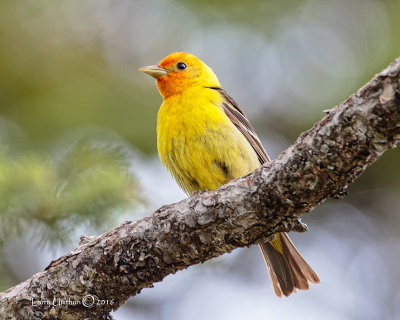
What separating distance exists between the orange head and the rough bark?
2128 mm

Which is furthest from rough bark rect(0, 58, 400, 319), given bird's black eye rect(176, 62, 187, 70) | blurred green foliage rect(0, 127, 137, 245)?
bird's black eye rect(176, 62, 187, 70)

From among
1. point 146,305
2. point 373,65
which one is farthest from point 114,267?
point 373,65

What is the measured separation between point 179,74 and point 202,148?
4.14 ft

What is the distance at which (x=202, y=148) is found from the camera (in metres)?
4.19

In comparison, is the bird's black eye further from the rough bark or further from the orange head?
the rough bark

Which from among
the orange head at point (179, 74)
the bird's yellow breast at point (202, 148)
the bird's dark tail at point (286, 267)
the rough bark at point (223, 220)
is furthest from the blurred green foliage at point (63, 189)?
the orange head at point (179, 74)

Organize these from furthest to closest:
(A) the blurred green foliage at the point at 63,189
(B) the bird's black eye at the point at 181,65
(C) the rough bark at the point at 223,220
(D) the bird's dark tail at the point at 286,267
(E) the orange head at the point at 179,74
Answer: (B) the bird's black eye at the point at 181,65 < (E) the orange head at the point at 179,74 < (D) the bird's dark tail at the point at 286,267 < (A) the blurred green foliage at the point at 63,189 < (C) the rough bark at the point at 223,220

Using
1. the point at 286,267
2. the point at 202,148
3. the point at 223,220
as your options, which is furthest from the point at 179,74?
the point at 223,220

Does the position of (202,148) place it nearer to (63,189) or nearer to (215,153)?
(215,153)

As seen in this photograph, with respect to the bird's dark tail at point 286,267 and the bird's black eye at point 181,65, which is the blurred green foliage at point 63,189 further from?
the bird's black eye at point 181,65

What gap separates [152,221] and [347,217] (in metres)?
3.93

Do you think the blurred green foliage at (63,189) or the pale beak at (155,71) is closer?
the blurred green foliage at (63,189)

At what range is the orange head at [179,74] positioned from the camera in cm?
505

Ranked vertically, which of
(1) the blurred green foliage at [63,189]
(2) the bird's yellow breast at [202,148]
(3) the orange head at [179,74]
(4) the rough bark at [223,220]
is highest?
(3) the orange head at [179,74]
